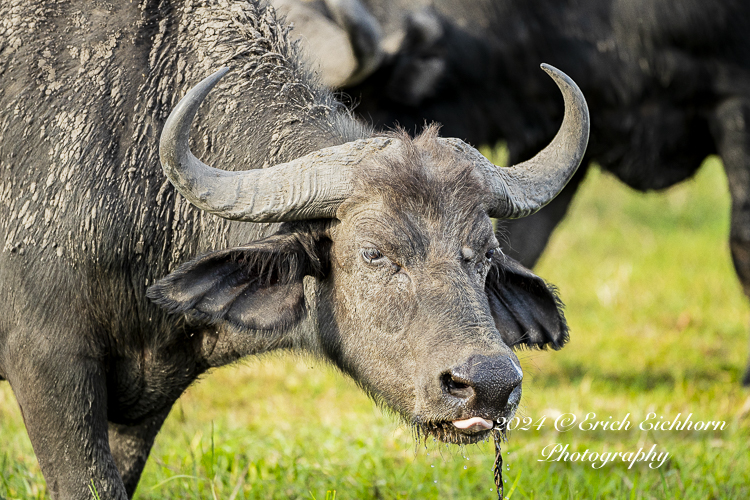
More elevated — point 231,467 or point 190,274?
point 190,274

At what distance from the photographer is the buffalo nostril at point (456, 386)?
2.77 meters

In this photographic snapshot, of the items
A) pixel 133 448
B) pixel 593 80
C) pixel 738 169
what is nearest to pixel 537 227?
pixel 593 80

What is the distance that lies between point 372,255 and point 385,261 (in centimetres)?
5

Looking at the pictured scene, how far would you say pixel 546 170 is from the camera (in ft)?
11.1

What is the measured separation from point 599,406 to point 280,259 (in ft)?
10.8

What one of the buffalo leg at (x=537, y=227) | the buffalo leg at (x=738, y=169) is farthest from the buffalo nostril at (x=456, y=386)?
the buffalo leg at (x=738, y=169)

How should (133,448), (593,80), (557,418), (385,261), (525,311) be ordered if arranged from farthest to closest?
(593,80) < (557,418) < (133,448) < (525,311) < (385,261)

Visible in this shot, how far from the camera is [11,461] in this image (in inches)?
163

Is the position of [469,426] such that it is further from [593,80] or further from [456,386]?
[593,80]

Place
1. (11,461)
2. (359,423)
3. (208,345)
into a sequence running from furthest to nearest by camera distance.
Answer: (359,423), (11,461), (208,345)

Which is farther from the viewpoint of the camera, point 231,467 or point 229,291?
point 231,467

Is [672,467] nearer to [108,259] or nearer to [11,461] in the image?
[108,259]

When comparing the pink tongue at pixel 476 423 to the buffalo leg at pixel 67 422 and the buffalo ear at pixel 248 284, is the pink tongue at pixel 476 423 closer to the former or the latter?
the buffalo ear at pixel 248 284

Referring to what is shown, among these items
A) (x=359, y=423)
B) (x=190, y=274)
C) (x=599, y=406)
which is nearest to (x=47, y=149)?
(x=190, y=274)
